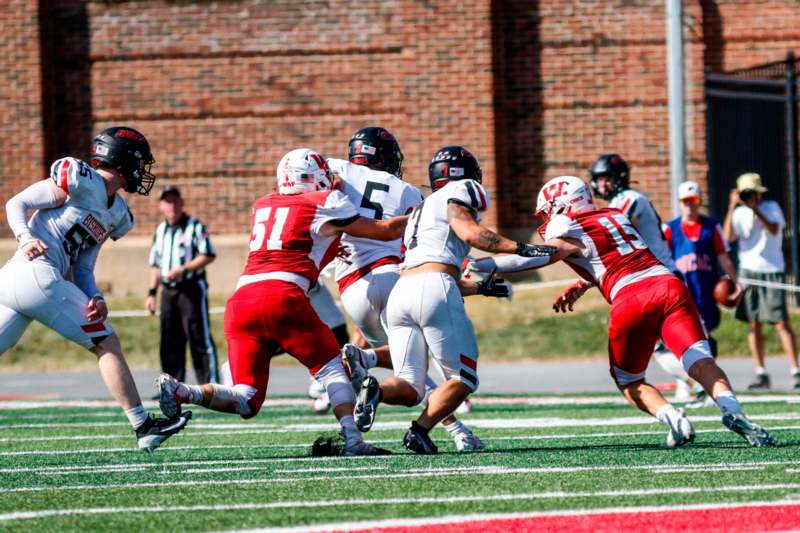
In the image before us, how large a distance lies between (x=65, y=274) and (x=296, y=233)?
136 cm

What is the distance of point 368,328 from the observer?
908cm

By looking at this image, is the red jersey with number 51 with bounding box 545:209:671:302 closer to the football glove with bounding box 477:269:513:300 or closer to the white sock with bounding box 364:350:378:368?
the football glove with bounding box 477:269:513:300

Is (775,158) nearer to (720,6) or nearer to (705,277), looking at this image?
(720,6)

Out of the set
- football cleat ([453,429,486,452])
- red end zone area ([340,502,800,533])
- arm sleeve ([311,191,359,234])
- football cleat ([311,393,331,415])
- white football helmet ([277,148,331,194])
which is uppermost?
white football helmet ([277,148,331,194])

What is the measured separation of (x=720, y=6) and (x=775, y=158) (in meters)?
2.27

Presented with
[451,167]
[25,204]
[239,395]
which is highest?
[451,167]

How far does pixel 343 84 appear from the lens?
19641 millimetres

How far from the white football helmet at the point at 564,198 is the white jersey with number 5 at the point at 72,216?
2.49 m

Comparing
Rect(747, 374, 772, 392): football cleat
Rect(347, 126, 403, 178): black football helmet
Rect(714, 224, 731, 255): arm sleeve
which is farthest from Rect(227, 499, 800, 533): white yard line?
Rect(747, 374, 772, 392): football cleat

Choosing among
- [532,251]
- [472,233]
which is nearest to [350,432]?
[472,233]

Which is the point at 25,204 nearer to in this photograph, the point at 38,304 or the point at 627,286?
the point at 38,304

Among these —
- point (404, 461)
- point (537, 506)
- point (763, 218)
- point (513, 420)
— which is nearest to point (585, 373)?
point (763, 218)

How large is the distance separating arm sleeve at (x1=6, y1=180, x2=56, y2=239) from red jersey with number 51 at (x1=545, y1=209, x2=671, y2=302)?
2799mm

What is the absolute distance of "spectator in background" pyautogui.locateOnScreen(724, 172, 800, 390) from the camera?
529 inches
